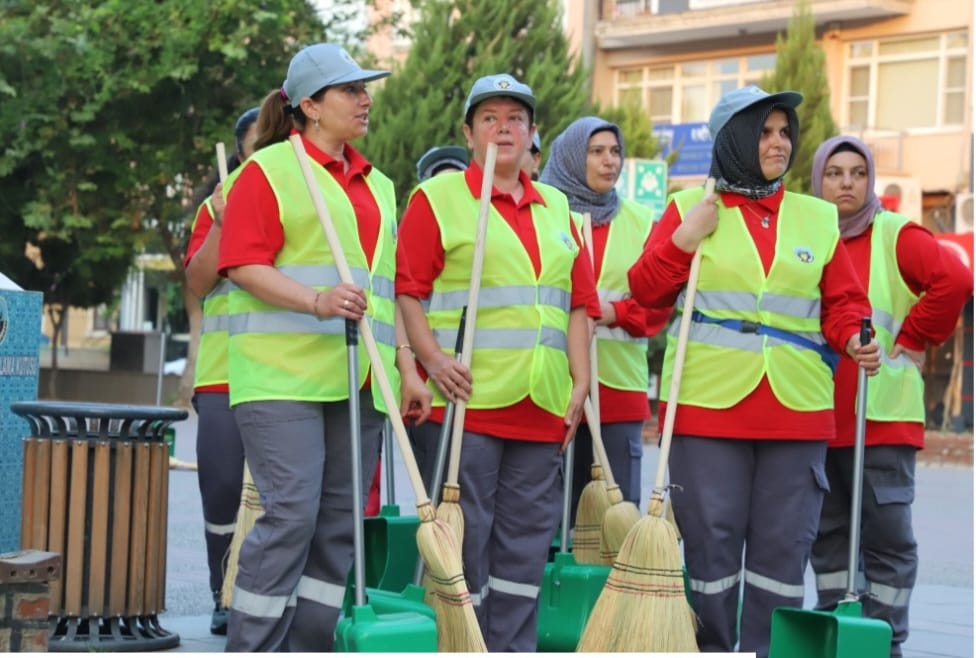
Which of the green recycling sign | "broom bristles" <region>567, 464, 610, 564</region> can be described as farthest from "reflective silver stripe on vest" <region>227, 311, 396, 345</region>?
the green recycling sign

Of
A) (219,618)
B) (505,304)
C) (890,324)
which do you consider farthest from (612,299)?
(219,618)

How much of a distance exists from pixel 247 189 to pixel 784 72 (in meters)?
24.4

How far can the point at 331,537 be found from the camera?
19.0 feet

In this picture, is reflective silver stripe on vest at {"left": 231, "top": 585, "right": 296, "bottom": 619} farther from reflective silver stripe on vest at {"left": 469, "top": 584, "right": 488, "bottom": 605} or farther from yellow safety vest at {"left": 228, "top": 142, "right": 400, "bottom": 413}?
reflective silver stripe on vest at {"left": 469, "top": 584, "right": 488, "bottom": 605}

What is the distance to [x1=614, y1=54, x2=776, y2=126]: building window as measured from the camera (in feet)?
115

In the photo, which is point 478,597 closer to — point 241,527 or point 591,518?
point 591,518

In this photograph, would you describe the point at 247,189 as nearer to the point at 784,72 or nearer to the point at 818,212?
the point at 818,212

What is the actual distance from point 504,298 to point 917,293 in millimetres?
2002

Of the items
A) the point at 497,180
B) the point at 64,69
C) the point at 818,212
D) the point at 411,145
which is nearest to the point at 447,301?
the point at 497,180

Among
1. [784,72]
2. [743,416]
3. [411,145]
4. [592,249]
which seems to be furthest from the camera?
[784,72]

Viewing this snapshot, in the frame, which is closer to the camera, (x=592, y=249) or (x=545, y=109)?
(x=592, y=249)

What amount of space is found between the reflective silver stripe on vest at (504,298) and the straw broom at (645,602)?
95 centimetres

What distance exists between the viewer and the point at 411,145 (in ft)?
86.9

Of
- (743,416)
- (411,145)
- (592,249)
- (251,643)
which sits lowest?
(251,643)
